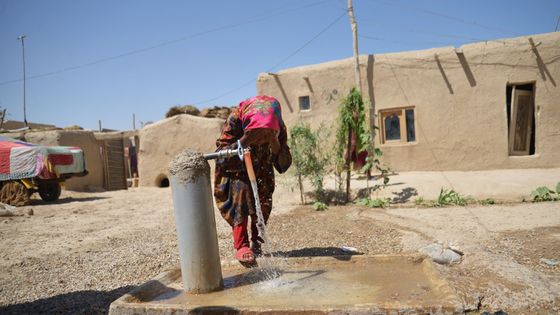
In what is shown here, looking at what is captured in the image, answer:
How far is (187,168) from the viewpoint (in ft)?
7.38

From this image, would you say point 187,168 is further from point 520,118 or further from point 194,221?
point 520,118

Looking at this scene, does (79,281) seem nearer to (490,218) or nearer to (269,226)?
(269,226)

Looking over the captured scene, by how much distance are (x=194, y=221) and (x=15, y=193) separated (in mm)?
Result: 8229

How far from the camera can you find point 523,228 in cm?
472

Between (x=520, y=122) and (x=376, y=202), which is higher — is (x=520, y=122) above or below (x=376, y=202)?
above

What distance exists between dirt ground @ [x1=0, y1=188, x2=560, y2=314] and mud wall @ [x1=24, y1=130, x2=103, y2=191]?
4.53m

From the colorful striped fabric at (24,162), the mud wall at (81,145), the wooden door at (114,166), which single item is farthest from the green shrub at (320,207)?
the wooden door at (114,166)

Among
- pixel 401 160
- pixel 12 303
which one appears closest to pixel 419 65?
pixel 401 160

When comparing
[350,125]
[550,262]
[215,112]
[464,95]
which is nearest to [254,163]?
[550,262]

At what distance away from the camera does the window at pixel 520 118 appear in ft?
27.2

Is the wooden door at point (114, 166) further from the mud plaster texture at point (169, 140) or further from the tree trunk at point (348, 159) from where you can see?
the tree trunk at point (348, 159)

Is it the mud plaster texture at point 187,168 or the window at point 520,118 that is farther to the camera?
the window at point 520,118

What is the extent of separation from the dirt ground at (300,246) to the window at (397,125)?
281 centimetres

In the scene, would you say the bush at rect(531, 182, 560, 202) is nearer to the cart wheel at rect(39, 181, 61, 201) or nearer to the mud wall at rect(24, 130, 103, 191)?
the cart wheel at rect(39, 181, 61, 201)
